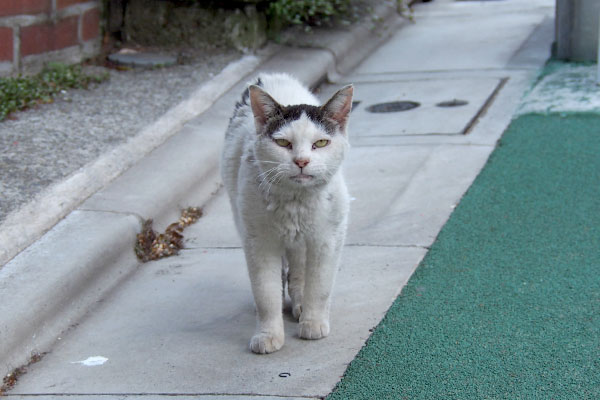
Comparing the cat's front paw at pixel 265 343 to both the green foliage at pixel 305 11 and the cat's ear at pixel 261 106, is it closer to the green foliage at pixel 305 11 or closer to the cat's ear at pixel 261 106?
the cat's ear at pixel 261 106

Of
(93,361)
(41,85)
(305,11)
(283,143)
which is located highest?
(305,11)

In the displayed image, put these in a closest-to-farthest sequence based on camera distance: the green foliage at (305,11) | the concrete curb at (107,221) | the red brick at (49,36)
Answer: the concrete curb at (107,221)
the red brick at (49,36)
the green foliage at (305,11)

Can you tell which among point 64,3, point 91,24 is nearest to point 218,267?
point 64,3

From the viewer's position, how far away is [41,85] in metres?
6.93

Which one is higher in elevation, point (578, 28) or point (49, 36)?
point (578, 28)

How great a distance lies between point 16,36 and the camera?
693cm

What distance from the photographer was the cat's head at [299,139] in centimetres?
336

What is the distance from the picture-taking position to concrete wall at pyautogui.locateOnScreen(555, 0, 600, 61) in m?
7.81

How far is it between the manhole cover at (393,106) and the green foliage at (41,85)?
249cm

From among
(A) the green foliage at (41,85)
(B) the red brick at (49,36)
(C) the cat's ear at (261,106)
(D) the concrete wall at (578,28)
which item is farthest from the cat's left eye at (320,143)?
(D) the concrete wall at (578,28)

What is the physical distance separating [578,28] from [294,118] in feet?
18.0

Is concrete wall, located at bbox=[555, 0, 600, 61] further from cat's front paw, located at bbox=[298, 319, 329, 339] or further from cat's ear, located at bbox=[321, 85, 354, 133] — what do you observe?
cat's front paw, located at bbox=[298, 319, 329, 339]

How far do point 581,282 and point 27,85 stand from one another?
15.8 feet

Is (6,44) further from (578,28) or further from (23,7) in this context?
(578,28)
